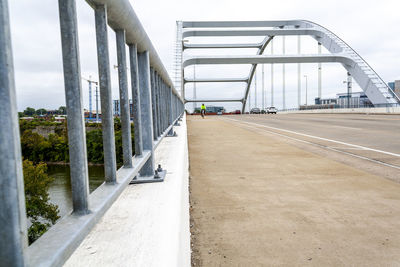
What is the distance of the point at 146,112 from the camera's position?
9.30ft

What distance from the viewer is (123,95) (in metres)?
1.93

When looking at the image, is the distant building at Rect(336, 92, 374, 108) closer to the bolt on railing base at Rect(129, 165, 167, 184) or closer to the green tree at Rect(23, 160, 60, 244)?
the green tree at Rect(23, 160, 60, 244)

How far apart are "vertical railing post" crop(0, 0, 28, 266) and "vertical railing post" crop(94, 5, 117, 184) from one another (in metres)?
0.82

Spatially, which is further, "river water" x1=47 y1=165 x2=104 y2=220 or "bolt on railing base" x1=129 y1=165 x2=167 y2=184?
"river water" x1=47 y1=165 x2=104 y2=220

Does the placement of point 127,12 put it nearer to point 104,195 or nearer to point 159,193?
point 104,195

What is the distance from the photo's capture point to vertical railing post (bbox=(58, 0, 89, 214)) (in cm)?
107

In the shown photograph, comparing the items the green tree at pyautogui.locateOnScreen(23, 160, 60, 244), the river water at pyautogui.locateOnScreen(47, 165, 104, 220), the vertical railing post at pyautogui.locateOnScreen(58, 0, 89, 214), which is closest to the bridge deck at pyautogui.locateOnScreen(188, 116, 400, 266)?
the vertical railing post at pyautogui.locateOnScreen(58, 0, 89, 214)

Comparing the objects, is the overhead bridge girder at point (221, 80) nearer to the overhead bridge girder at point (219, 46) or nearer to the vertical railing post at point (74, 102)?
the overhead bridge girder at point (219, 46)

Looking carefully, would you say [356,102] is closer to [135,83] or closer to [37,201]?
[37,201]

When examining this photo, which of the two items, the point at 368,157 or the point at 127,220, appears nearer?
the point at 127,220

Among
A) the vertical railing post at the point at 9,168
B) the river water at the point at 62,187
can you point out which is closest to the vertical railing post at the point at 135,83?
the vertical railing post at the point at 9,168

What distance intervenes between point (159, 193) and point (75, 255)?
0.95 metres

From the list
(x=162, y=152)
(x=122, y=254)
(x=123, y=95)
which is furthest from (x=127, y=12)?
(x=162, y=152)

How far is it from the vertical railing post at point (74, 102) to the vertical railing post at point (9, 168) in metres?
0.38
